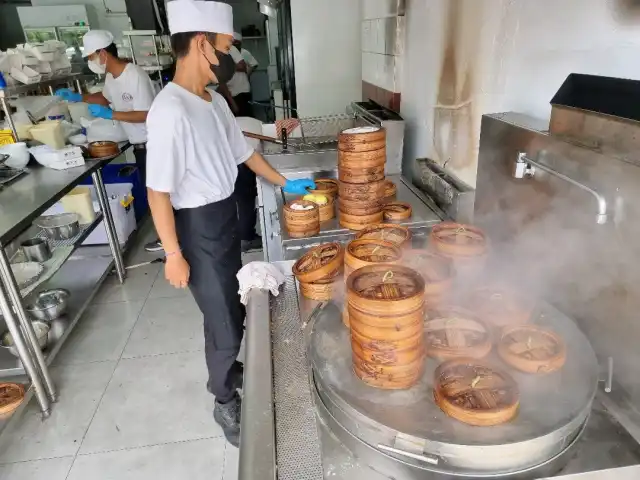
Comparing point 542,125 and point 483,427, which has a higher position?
point 542,125

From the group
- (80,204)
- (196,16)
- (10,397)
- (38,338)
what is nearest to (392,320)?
(196,16)

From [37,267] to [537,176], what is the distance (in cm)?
268

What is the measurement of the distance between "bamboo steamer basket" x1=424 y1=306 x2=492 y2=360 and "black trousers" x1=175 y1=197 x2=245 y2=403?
963 mm

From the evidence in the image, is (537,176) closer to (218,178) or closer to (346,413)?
(346,413)

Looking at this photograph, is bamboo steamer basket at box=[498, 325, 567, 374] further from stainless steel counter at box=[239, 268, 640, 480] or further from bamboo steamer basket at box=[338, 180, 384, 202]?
bamboo steamer basket at box=[338, 180, 384, 202]

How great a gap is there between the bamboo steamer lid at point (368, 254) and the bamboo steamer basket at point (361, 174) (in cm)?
51

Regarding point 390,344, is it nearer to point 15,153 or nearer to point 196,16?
point 196,16

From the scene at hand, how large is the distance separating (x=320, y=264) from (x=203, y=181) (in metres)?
0.61

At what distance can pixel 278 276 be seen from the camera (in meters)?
1.43

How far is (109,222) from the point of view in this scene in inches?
128

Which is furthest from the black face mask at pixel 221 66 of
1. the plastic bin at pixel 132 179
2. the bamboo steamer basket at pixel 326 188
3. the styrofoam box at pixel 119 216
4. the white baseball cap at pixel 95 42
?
the plastic bin at pixel 132 179

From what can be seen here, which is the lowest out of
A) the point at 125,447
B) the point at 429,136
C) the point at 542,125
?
the point at 125,447

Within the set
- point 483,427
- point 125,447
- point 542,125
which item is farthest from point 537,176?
point 125,447

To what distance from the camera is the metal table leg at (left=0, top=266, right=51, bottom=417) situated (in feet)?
6.35
